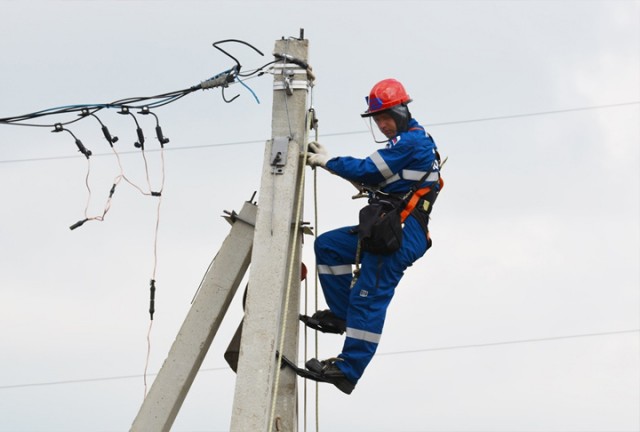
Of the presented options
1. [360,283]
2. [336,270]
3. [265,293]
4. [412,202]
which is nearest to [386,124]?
[412,202]

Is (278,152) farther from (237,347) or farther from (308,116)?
(237,347)

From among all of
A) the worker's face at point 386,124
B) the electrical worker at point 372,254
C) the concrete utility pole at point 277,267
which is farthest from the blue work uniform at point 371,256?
the concrete utility pole at point 277,267

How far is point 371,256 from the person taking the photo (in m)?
7.98

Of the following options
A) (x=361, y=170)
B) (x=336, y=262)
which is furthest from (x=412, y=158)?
(x=336, y=262)

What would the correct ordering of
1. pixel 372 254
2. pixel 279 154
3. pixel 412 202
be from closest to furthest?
pixel 279 154, pixel 372 254, pixel 412 202

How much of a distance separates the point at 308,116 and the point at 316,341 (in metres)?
1.57

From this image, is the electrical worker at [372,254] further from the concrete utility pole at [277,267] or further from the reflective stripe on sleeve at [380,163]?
the concrete utility pole at [277,267]

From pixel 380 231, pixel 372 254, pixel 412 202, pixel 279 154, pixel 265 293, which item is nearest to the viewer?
pixel 265 293

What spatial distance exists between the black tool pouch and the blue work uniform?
9 cm

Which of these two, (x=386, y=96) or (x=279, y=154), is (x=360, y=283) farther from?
(x=386, y=96)

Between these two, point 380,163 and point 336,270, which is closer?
point 380,163

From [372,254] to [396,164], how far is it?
0.62 meters

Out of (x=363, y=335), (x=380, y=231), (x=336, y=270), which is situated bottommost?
(x=363, y=335)

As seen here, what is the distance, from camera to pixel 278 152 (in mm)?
7750
